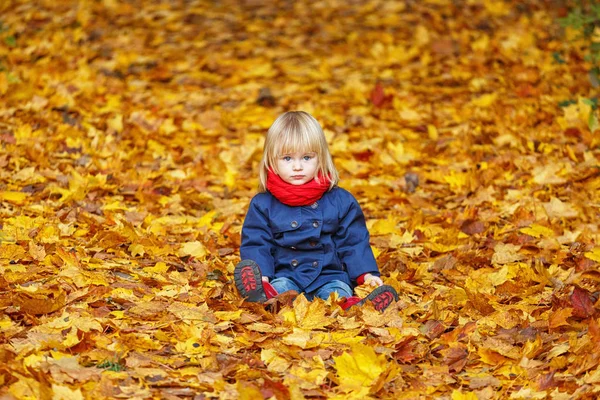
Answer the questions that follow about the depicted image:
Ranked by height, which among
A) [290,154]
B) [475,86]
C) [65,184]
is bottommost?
[475,86]

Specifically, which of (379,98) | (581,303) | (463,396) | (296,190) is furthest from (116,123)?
(463,396)

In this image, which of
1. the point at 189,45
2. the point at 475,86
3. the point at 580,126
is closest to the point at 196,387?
the point at 580,126

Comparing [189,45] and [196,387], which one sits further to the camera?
[189,45]

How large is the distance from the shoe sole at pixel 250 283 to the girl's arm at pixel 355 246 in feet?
1.94

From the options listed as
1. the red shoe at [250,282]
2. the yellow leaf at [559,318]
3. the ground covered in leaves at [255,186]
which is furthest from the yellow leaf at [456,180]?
the red shoe at [250,282]

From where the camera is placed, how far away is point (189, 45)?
834 cm

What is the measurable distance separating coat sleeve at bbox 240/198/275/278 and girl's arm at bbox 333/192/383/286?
36 cm

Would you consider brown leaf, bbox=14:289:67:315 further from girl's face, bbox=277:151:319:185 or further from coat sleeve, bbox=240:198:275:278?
girl's face, bbox=277:151:319:185

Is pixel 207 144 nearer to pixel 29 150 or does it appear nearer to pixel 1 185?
pixel 29 150

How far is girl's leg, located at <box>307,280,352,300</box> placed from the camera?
394 cm

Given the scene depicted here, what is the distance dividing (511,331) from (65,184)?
291cm

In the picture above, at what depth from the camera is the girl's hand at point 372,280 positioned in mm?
4016

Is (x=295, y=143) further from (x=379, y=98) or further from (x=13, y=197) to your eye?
(x=379, y=98)

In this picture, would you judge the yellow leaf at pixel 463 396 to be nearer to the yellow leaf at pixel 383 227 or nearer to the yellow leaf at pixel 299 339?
the yellow leaf at pixel 299 339
